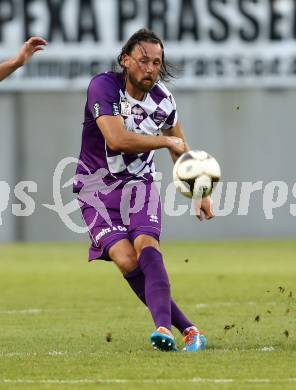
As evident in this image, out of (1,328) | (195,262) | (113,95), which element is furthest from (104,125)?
(195,262)

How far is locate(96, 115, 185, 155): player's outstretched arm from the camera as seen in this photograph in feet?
29.3

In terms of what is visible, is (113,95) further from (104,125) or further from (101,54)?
(101,54)

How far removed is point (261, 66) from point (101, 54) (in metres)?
3.31

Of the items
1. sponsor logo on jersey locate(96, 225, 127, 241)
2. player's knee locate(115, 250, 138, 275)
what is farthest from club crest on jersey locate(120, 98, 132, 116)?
player's knee locate(115, 250, 138, 275)

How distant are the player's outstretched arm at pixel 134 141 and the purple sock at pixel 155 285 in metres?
0.74

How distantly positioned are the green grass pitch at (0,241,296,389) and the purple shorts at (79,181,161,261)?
2.76 ft

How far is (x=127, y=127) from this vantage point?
31.2 ft

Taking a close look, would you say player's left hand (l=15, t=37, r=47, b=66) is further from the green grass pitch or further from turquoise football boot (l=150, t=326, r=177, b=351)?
A: turquoise football boot (l=150, t=326, r=177, b=351)

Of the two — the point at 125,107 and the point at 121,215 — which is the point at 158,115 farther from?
the point at 121,215

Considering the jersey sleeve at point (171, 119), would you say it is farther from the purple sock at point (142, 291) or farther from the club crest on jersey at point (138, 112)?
the purple sock at point (142, 291)

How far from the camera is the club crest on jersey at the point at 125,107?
9459mm

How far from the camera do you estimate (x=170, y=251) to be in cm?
2245

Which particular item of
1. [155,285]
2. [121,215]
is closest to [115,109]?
[121,215]

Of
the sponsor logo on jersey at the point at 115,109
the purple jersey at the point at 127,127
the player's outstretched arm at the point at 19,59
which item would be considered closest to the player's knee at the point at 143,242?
the purple jersey at the point at 127,127
